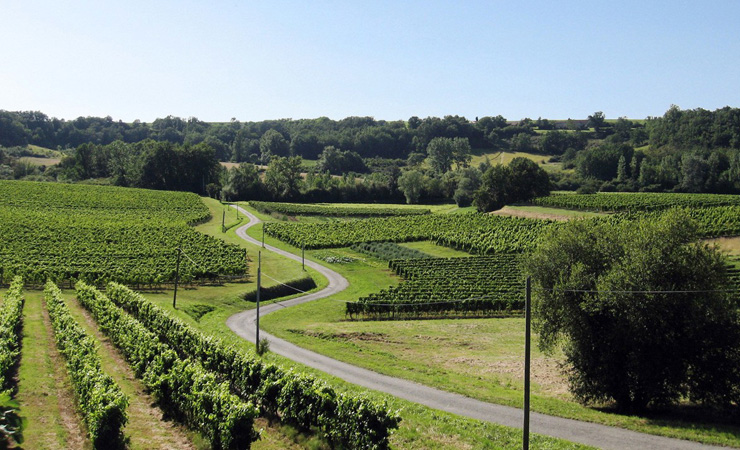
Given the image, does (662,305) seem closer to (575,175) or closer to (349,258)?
(349,258)

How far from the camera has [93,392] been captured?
21.3 meters

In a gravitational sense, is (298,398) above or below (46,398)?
above

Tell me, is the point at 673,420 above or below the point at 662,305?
below

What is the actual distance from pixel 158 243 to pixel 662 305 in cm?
6532

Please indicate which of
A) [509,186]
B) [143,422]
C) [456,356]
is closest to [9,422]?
[143,422]

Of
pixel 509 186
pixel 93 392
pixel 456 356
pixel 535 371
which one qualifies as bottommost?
pixel 535 371

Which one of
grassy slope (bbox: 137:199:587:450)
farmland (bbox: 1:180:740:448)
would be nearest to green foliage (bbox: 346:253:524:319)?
farmland (bbox: 1:180:740:448)

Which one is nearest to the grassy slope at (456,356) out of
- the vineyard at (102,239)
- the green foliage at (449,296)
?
the green foliage at (449,296)

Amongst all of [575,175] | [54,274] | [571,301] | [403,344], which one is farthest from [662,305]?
[575,175]

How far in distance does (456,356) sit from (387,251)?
45.8 metres

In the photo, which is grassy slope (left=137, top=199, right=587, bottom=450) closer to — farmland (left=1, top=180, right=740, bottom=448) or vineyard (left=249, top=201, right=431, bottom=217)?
farmland (left=1, top=180, right=740, bottom=448)

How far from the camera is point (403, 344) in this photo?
1619 inches

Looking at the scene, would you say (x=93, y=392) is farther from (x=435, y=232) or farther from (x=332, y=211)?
(x=332, y=211)

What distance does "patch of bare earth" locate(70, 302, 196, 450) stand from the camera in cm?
2133
